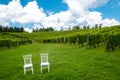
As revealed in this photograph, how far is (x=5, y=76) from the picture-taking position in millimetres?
16297

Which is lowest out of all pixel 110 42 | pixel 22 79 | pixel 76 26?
pixel 22 79

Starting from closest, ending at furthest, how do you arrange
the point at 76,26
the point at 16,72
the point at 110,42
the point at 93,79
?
the point at 93,79, the point at 16,72, the point at 110,42, the point at 76,26

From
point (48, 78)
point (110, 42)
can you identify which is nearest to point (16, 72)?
point (48, 78)

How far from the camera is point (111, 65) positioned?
18.2m

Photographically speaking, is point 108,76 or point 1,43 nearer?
point 108,76

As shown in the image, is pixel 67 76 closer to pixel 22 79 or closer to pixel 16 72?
pixel 22 79

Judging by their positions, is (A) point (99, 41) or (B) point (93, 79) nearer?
(B) point (93, 79)

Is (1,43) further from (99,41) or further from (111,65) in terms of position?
(111,65)

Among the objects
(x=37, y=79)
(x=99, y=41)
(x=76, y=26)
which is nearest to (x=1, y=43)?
(x=99, y=41)

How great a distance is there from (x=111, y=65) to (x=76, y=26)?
174429mm

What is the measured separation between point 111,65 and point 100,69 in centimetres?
187

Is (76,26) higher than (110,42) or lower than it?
higher

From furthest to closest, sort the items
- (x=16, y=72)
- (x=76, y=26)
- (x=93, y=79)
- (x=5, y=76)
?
(x=76, y=26) → (x=16, y=72) → (x=5, y=76) → (x=93, y=79)

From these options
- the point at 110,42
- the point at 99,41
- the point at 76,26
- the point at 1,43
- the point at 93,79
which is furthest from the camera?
the point at 76,26
